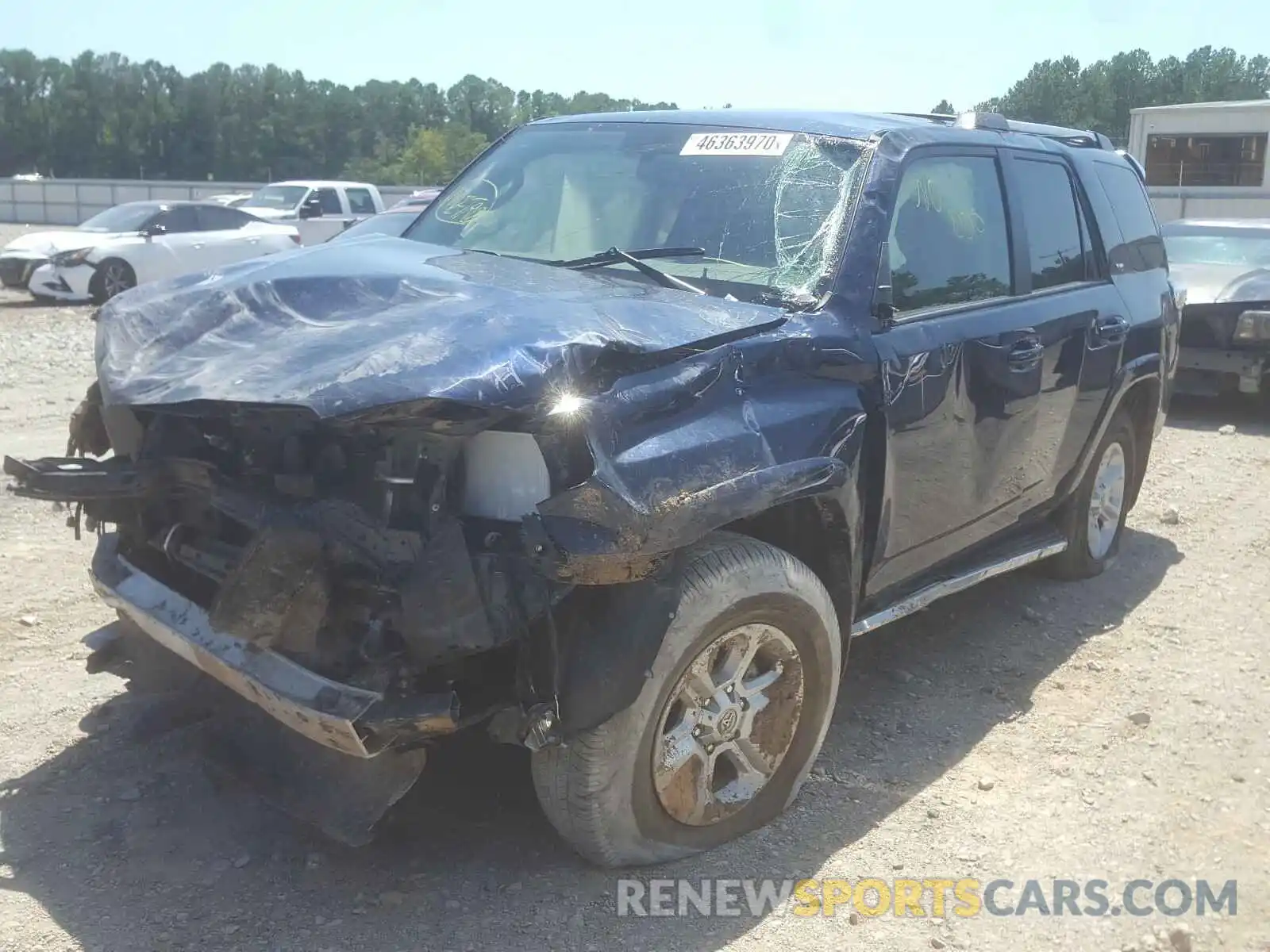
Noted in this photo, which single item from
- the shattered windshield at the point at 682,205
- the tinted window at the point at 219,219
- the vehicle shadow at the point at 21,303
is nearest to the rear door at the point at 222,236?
the tinted window at the point at 219,219

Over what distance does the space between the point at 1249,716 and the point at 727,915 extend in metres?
2.38

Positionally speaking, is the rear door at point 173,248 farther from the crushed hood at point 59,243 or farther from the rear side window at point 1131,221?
the rear side window at point 1131,221

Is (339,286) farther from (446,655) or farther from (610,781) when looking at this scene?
(610,781)

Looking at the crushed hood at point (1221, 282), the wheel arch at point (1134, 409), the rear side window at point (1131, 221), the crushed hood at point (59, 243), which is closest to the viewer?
the wheel arch at point (1134, 409)

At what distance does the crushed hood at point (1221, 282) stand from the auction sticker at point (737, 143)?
6.74 metres

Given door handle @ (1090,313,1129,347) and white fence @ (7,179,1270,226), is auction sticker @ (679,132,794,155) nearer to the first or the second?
door handle @ (1090,313,1129,347)

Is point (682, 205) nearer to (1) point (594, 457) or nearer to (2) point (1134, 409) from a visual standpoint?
(1) point (594, 457)

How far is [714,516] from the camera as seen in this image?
288 cm

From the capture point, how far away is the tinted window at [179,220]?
16.2m

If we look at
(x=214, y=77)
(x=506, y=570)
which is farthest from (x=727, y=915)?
(x=214, y=77)

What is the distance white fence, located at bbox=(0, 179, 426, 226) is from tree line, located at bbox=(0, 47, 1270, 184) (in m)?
32.2

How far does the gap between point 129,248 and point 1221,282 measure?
12592 millimetres

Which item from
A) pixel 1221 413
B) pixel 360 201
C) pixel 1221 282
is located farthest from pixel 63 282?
pixel 1221 413

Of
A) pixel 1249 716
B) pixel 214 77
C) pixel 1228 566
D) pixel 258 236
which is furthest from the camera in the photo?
pixel 214 77
